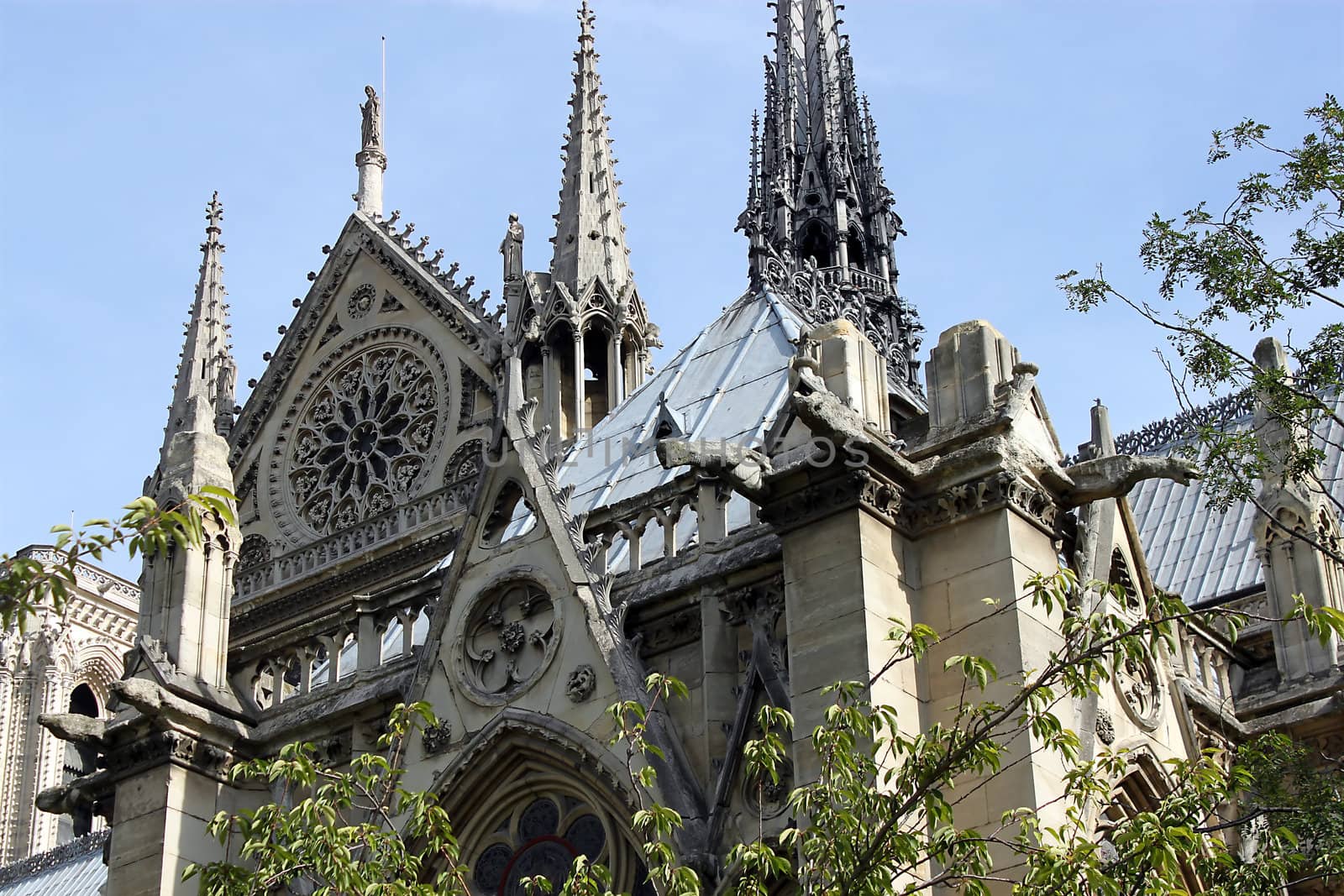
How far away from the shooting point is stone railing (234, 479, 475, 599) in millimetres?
33375

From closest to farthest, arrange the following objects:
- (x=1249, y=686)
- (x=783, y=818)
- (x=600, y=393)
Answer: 1. (x=783, y=818)
2. (x=1249, y=686)
3. (x=600, y=393)

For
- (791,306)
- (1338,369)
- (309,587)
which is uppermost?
(309,587)

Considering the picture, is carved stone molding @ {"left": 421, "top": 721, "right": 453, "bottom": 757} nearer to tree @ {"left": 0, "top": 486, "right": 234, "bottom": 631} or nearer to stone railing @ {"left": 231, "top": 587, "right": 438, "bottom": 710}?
stone railing @ {"left": 231, "top": 587, "right": 438, "bottom": 710}

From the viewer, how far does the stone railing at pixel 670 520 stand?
53.1 ft

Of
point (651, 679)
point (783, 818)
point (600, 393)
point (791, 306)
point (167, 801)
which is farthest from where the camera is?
point (600, 393)

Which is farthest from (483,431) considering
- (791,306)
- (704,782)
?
(704,782)

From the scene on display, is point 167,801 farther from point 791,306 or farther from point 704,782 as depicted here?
point 791,306

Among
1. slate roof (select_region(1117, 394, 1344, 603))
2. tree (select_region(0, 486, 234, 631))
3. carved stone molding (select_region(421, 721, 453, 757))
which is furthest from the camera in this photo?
slate roof (select_region(1117, 394, 1344, 603))

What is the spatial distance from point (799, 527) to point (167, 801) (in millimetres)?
5676

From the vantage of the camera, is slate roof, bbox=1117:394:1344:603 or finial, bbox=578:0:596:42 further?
finial, bbox=578:0:596:42

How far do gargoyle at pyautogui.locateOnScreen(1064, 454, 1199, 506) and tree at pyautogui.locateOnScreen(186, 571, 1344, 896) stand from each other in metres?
1.33

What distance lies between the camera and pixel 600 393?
32844 millimetres

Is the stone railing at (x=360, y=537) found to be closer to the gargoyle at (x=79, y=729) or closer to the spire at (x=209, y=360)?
the spire at (x=209, y=360)

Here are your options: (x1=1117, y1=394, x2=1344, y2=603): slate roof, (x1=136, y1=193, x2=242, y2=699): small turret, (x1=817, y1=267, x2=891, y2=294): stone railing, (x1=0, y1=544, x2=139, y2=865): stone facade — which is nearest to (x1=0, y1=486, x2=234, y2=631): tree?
(x1=136, y1=193, x2=242, y2=699): small turret
